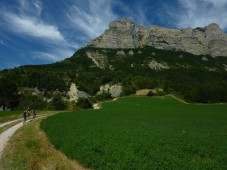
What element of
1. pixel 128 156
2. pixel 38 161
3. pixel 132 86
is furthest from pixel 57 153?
pixel 132 86

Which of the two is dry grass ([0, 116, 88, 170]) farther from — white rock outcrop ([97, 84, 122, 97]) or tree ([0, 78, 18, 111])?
white rock outcrop ([97, 84, 122, 97])

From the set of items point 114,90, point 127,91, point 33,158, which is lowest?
point 33,158

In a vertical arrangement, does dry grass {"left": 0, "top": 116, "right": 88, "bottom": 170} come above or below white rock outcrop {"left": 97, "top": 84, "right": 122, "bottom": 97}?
below

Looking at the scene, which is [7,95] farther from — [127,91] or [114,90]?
[114,90]

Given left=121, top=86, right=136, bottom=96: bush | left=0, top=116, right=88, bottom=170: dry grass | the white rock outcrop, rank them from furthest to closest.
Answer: the white rock outcrop, left=121, top=86, right=136, bottom=96: bush, left=0, top=116, right=88, bottom=170: dry grass

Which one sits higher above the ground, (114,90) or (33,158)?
(114,90)

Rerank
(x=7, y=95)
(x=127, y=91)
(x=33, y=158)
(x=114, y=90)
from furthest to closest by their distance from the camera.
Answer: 1. (x=114, y=90)
2. (x=127, y=91)
3. (x=7, y=95)
4. (x=33, y=158)

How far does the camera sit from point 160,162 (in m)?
16.2

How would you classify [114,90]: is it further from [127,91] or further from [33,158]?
[33,158]

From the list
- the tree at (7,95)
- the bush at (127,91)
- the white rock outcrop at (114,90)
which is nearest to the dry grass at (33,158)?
the tree at (7,95)

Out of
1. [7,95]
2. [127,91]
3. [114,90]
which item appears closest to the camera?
[7,95]

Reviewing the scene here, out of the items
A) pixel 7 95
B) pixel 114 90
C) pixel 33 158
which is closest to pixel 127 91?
pixel 114 90

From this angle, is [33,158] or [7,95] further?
[7,95]

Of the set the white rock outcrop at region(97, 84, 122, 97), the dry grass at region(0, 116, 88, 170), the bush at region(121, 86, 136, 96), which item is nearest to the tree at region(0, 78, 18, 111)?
the bush at region(121, 86, 136, 96)
